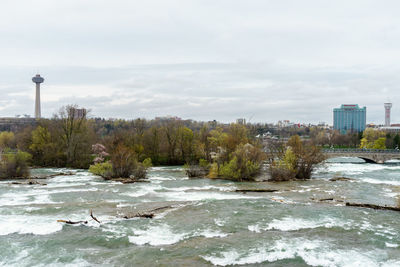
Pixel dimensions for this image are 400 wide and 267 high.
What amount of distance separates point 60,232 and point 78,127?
5100cm

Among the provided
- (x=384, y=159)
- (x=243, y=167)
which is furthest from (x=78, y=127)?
(x=384, y=159)

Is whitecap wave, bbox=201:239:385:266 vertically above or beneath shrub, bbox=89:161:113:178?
beneath

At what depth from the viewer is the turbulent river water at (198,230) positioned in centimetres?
1678

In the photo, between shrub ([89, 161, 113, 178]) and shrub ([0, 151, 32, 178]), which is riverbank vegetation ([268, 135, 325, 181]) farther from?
shrub ([0, 151, 32, 178])

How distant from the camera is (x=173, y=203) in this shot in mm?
28734

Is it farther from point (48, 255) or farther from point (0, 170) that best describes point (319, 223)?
point (0, 170)

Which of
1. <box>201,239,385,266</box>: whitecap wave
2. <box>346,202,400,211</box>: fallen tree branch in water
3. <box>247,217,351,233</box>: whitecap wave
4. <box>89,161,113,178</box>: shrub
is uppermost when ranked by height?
<box>89,161,113,178</box>: shrub

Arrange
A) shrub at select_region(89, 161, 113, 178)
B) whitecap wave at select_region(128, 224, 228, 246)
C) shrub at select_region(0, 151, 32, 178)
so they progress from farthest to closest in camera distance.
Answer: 1. shrub at select_region(0, 151, 32, 178)
2. shrub at select_region(89, 161, 113, 178)
3. whitecap wave at select_region(128, 224, 228, 246)

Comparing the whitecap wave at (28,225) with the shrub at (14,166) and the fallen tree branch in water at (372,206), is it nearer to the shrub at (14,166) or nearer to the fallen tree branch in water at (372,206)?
the fallen tree branch in water at (372,206)

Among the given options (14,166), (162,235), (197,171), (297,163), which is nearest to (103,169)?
(14,166)

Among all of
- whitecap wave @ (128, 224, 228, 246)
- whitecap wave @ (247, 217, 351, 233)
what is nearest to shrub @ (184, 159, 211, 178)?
whitecap wave @ (247, 217, 351, 233)

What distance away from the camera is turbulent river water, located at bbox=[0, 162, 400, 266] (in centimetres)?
1678

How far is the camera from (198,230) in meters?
21.1

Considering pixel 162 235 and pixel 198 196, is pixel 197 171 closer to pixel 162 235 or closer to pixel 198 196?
pixel 198 196
